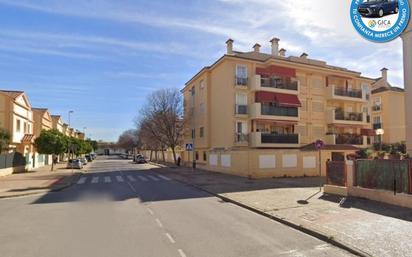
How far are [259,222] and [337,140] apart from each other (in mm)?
29776

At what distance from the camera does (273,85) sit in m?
35.2

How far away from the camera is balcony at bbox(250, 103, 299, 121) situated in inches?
1313

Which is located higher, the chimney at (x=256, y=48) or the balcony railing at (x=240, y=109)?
the chimney at (x=256, y=48)

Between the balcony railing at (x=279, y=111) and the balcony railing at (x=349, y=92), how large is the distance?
6.64 m

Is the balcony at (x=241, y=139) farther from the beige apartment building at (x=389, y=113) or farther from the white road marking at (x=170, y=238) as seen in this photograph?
the white road marking at (x=170, y=238)

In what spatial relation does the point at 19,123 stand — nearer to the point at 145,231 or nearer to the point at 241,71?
the point at 241,71

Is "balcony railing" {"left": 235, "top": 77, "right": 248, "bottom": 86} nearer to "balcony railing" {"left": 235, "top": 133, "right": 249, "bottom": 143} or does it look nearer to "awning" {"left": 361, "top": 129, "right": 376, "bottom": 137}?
"balcony railing" {"left": 235, "top": 133, "right": 249, "bottom": 143}

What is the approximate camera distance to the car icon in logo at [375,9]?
869 centimetres

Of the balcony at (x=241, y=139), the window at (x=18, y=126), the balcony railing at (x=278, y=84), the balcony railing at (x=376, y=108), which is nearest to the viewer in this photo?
A: the balcony at (x=241, y=139)

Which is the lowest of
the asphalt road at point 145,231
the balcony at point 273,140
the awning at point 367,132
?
the asphalt road at point 145,231

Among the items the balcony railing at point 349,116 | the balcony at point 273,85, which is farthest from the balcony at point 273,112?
the balcony railing at point 349,116

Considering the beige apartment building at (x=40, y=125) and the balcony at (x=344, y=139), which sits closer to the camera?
the balcony at (x=344, y=139)

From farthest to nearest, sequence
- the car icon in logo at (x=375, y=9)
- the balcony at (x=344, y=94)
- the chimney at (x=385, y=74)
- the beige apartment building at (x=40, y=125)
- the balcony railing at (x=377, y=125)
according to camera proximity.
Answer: the chimney at (x=385, y=74) < the balcony railing at (x=377, y=125) < the beige apartment building at (x=40, y=125) < the balcony at (x=344, y=94) < the car icon in logo at (x=375, y=9)

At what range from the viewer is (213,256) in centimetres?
714
